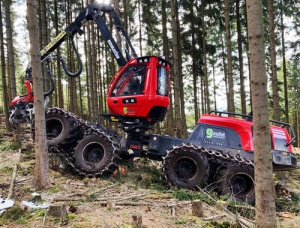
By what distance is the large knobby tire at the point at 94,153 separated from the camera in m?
6.81

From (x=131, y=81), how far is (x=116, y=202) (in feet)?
10.4

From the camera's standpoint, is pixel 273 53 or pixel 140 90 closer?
pixel 140 90

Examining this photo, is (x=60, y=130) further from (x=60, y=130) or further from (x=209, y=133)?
(x=209, y=133)

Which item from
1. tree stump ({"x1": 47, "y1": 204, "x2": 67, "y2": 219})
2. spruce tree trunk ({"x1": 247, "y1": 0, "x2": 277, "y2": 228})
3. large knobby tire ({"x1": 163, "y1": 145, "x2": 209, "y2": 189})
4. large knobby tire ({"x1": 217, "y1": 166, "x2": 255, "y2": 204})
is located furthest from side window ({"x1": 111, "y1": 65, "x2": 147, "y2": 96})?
spruce tree trunk ({"x1": 247, "y1": 0, "x2": 277, "y2": 228})

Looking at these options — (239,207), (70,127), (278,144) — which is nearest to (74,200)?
(70,127)

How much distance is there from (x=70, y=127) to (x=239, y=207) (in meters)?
4.34

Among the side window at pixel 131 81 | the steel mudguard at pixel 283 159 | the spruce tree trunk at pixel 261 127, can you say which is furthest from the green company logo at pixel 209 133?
the spruce tree trunk at pixel 261 127

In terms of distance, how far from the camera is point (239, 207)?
5.46 metres

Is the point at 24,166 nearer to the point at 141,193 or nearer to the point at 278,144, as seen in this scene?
the point at 141,193

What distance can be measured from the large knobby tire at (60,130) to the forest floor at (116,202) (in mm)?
561

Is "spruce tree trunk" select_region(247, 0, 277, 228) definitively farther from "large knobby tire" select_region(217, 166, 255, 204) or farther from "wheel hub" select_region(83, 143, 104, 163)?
"wheel hub" select_region(83, 143, 104, 163)

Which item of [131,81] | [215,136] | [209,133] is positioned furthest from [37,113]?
[215,136]

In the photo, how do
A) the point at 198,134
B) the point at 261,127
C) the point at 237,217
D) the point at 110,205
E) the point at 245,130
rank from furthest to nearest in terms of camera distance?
the point at 198,134
the point at 245,130
the point at 110,205
the point at 237,217
the point at 261,127

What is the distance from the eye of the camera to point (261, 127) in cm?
333
